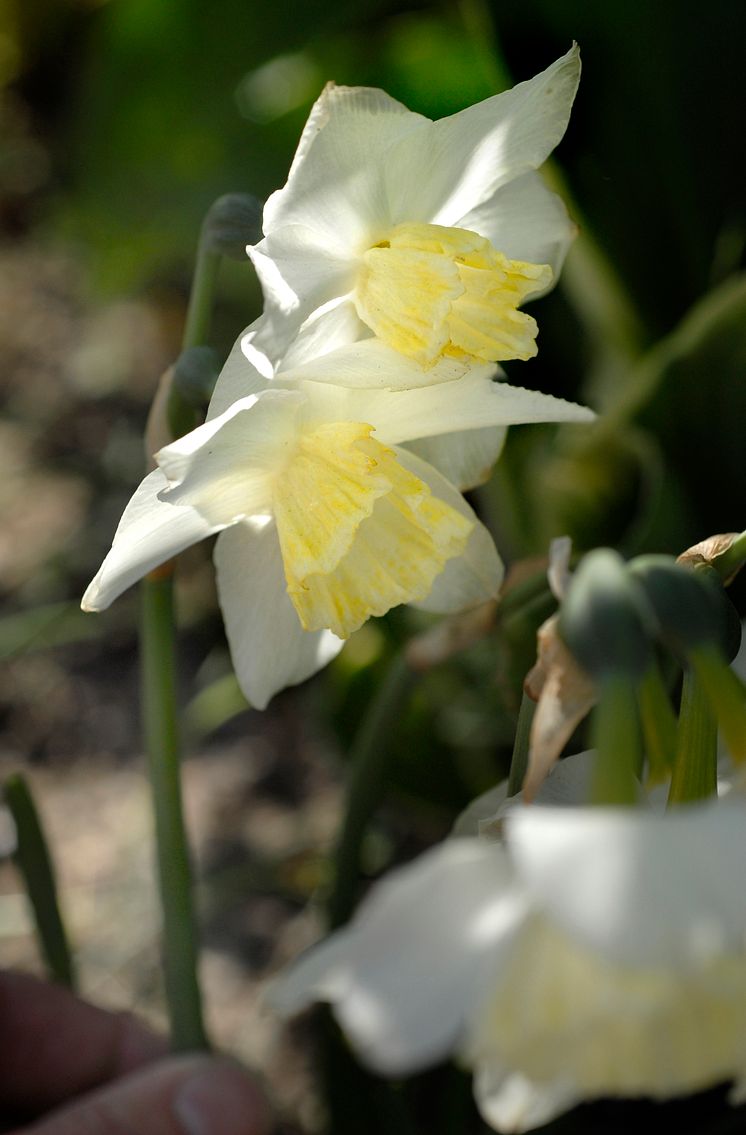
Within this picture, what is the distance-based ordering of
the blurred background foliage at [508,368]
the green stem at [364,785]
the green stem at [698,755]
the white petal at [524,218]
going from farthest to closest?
1. the blurred background foliage at [508,368]
2. the green stem at [364,785]
3. the white petal at [524,218]
4. the green stem at [698,755]

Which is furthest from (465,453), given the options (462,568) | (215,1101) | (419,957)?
(215,1101)

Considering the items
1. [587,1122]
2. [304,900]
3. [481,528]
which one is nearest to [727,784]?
[481,528]

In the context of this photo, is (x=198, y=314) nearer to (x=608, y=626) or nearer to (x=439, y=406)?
(x=439, y=406)

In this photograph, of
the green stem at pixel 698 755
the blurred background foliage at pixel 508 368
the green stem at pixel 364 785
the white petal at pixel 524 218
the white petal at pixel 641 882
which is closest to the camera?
the white petal at pixel 641 882

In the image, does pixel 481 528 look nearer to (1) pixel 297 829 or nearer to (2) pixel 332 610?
(2) pixel 332 610

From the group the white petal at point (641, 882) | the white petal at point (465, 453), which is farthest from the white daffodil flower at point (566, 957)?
the white petal at point (465, 453)

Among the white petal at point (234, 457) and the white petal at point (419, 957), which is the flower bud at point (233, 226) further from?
the white petal at point (419, 957)

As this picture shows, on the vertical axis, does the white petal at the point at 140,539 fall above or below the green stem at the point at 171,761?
above
